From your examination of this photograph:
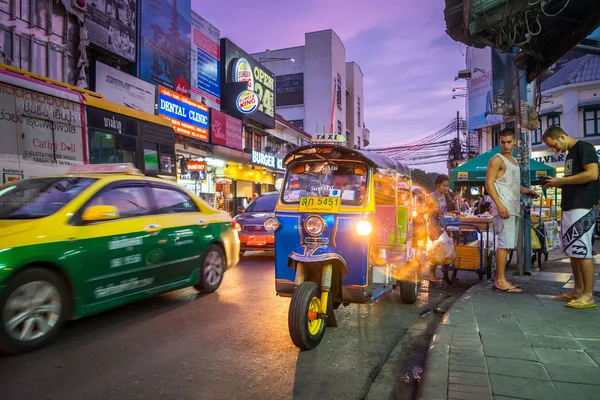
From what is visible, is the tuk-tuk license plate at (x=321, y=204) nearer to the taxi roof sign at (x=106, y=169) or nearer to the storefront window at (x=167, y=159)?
the taxi roof sign at (x=106, y=169)

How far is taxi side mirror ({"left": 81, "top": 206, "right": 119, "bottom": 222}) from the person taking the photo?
14.6 ft

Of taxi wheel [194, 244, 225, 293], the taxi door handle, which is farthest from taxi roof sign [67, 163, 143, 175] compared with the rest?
taxi wheel [194, 244, 225, 293]

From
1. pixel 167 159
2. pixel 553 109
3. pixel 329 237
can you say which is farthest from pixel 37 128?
pixel 553 109

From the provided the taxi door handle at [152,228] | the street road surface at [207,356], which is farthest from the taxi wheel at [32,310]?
the taxi door handle at [152,228]

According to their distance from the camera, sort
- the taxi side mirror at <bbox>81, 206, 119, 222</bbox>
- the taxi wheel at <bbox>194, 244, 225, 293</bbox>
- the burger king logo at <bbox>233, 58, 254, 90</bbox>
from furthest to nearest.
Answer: the burger king logo at <bbox>233, 58, 254, 90</bbox> → the taxi wheel at <bbox>194, 244, 225, 293</bbox> → the taxi side mirror at <bbox>81, 206, 119, 222</bbox>

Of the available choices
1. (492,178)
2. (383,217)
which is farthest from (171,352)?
(492,178)

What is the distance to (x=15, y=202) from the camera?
181 inches

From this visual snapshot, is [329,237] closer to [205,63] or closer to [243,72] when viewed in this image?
[205,63]

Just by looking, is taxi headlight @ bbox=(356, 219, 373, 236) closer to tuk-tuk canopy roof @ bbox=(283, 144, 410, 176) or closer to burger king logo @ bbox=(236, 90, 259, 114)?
tuk-tuk canopy roof @ bbox=(283, 144, 410, 176)

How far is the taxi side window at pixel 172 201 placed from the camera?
561 centimetres

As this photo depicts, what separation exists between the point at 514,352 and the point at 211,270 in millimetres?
4244

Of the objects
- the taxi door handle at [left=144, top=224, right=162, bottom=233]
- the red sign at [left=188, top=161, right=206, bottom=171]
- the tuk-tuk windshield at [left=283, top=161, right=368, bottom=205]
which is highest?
the red sign at [left=188, top=161, right=206, bottom=171]

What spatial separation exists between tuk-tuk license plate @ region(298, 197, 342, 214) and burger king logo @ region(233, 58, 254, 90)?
20.7 metres

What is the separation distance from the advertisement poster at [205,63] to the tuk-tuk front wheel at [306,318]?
18.2 m
